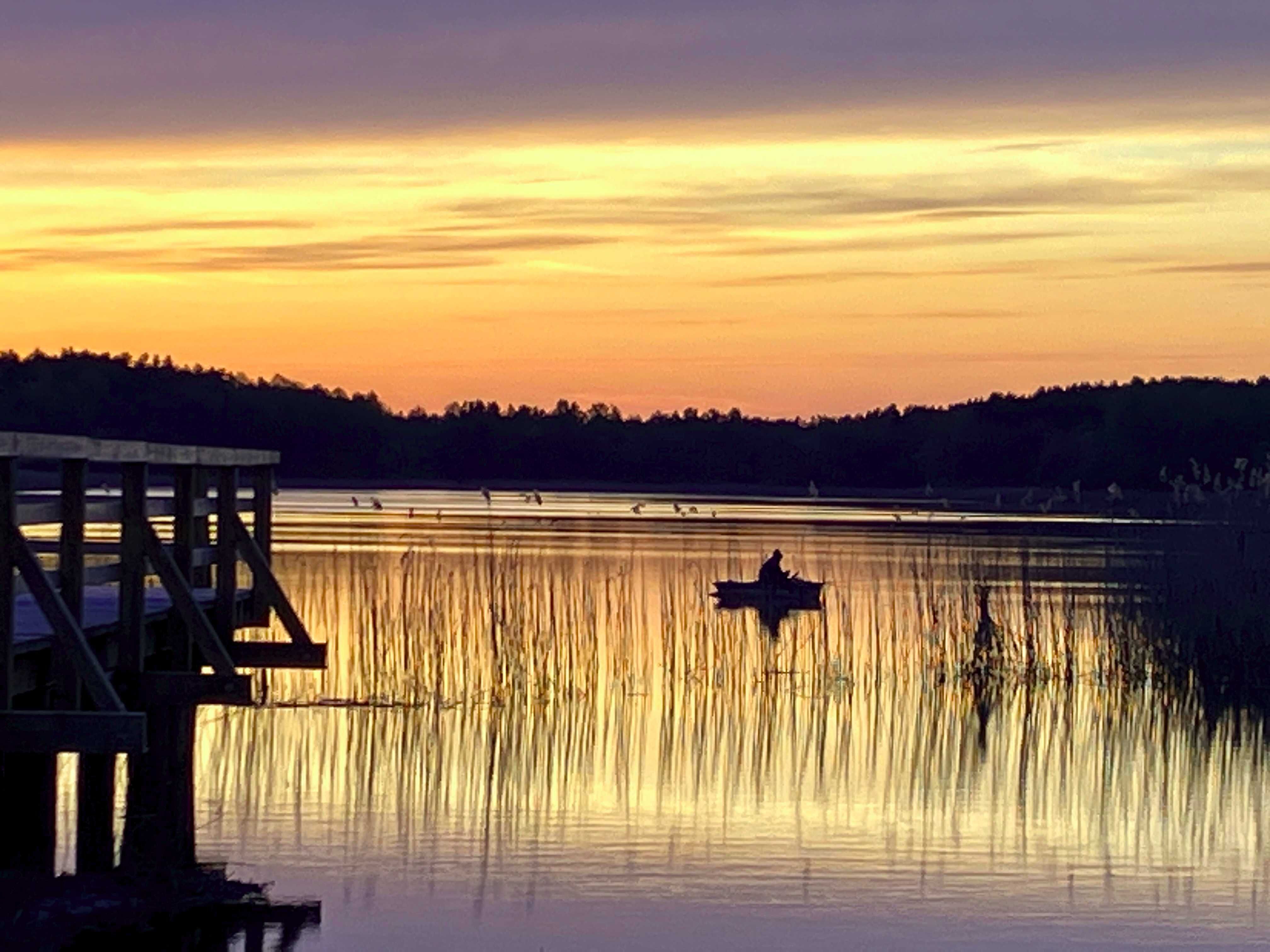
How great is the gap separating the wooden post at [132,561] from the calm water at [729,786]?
5.16 feet

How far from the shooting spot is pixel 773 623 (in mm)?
32750

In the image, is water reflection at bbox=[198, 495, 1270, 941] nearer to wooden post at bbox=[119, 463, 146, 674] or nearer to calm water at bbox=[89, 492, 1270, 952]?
calm water at bbox=[89, 492, 1270, 952]

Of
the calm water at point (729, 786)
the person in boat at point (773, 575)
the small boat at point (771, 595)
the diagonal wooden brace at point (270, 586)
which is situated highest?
the person in boat at point (773, 575)

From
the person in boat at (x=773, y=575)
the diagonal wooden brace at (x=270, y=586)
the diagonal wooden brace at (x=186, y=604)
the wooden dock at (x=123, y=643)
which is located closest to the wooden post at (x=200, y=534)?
the wooden dock at (x=123, y=643)

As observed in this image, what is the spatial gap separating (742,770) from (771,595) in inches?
661

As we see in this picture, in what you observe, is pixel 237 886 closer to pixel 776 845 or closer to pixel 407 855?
pixel 407 855

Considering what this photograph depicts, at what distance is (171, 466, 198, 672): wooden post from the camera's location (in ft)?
47.2

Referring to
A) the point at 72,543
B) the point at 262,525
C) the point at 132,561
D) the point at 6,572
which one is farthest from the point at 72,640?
the point at 262,525

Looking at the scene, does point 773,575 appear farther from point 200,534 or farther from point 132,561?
point 132,561

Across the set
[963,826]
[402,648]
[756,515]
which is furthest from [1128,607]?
[756,515]

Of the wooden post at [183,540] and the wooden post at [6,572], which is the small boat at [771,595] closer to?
the wooden post at [183,540]

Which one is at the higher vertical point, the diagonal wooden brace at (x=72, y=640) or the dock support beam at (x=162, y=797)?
the diagonal wooden brace at (x=72, y=640)

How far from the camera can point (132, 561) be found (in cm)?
1276

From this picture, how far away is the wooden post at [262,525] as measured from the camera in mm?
16922
